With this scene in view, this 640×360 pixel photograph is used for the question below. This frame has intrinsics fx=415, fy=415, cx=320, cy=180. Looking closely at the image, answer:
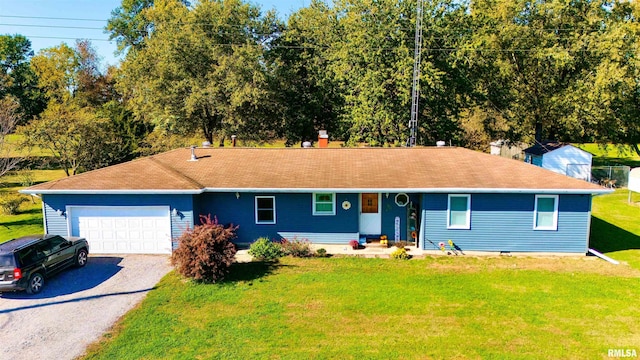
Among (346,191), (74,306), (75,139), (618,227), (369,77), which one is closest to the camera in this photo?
(74,306)

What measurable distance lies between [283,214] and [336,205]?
7.02 feet

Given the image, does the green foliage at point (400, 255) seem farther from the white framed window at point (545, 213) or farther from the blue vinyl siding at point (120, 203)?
the blue vinyl siding at point (120, 203)

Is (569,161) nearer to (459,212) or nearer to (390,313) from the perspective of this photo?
(459,212)

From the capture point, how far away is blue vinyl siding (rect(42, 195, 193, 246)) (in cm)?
1556

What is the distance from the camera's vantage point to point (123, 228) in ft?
52.4

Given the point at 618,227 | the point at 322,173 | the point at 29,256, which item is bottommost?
the point at 618,227

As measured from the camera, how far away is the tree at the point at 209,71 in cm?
3028

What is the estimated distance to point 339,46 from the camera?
101 ft

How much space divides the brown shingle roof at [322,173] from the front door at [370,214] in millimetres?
871

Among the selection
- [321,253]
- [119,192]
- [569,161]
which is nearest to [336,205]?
[321,253]

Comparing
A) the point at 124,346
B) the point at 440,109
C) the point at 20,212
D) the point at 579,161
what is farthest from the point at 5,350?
the point at 579,161

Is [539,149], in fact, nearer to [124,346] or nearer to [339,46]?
[339,46]

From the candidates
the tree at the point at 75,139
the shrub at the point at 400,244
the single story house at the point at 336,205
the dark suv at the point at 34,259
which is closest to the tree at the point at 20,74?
the tree at the point at 75,139

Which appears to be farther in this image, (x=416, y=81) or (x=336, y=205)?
(x=416, y=81)
